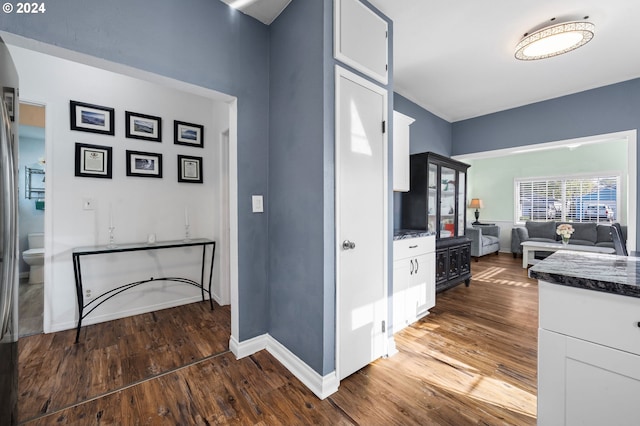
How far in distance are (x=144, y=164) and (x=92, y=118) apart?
58 cm

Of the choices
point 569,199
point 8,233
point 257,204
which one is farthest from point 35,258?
point 569,199

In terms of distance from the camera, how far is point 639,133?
3035 millimetres

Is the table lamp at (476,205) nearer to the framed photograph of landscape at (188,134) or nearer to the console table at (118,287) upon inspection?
the console table at (118,287)

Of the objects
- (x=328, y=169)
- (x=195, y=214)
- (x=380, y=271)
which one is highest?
(x=328, y=169)

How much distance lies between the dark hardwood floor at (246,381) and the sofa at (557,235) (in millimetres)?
4304

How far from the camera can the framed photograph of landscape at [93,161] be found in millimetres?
2519

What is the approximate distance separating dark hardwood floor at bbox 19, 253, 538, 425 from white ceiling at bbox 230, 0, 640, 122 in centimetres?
266

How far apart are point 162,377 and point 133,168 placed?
2.09m

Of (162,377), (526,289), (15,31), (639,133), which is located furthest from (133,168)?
(639,133)

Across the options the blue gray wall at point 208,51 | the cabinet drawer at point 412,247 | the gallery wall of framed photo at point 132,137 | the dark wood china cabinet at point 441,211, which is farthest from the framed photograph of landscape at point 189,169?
the dark wood china cabinet at point 441,211

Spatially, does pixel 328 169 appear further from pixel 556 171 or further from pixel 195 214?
pixel 556 171

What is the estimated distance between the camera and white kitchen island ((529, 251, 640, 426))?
0.89 meters

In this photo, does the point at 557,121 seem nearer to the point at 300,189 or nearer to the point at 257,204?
the point at 300,189

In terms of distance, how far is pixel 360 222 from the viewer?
1.85 meters
